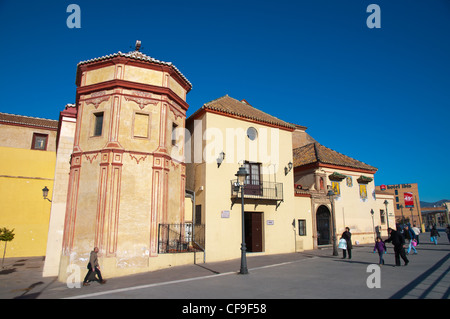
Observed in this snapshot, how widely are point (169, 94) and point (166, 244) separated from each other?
23.7 ft

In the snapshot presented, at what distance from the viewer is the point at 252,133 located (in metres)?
17.3

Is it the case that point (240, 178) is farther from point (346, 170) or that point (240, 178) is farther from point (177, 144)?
point (346, 170)

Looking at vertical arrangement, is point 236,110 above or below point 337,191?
above

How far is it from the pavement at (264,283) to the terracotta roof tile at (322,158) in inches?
392

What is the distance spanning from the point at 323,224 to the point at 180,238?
38.4ft

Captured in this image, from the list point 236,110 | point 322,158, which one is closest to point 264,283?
point 236,110

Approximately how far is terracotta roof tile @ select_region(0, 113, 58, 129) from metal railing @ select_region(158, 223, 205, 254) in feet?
56.4

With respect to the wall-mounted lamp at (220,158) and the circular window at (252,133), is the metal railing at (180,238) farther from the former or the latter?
the circular window at (252,133)

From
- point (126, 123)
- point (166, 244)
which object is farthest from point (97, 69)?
point (166, 244)

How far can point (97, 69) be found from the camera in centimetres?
1316

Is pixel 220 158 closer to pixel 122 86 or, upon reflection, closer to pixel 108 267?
pixel 122 86

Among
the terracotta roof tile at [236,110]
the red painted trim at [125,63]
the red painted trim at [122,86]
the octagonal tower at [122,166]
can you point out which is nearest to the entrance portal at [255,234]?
the octagonal tower at [122,166]

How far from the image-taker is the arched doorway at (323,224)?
1962 cm

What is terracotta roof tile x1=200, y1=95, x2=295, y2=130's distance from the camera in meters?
16.1
